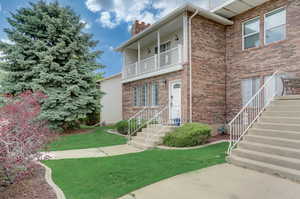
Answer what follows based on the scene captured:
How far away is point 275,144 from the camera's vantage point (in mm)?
4918

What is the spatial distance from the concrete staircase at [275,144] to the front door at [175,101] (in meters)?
4.39

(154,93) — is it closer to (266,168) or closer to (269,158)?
(269,158)

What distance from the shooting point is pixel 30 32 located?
1216cm

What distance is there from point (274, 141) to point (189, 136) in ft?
9.81

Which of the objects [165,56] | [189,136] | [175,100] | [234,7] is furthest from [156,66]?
[189,136]

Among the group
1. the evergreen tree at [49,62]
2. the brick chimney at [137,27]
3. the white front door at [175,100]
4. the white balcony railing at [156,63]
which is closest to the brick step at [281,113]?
the white front door at [175,100]

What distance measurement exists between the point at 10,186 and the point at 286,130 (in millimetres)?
7109

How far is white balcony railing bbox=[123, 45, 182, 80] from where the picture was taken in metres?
9.97

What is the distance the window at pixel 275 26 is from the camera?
8.42m

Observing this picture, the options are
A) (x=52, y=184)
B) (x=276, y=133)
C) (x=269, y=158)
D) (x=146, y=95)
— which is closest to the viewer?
(x=52, y=184)

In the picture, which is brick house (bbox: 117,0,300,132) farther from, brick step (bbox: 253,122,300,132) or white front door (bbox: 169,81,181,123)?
brick step (bbox: 253,122,300,132)

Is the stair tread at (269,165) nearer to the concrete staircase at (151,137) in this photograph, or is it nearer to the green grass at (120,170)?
the green grass at (120,170)

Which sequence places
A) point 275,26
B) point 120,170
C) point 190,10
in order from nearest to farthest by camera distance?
point 120,170, point 275,26, point 190,10

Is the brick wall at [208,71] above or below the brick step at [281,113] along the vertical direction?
above
